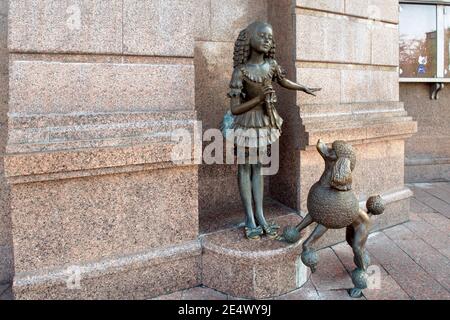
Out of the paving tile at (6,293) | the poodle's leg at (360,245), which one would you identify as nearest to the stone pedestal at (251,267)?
the poodle's leg at (360,245)

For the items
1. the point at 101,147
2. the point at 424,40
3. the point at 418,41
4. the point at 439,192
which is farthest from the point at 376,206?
the point at 424,40

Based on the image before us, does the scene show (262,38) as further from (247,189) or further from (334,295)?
(334,295)

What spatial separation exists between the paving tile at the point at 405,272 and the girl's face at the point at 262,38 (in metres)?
2.92

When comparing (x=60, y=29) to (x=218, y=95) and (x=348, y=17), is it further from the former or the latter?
(x=348, y=17)

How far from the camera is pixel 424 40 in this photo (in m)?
9.04

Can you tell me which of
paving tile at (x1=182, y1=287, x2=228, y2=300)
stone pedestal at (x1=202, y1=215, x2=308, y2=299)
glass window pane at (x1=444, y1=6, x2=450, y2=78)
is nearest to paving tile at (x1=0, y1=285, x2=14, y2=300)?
paving tile at (x1=182, y1=287, x2=228, y2=300)

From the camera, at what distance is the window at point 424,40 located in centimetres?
893

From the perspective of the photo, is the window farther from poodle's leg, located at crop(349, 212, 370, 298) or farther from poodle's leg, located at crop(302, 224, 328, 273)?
poodle's leg, located at crop(302, 224, 328, 273)

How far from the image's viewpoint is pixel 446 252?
15.9 ft

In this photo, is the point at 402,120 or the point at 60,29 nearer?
the point at 60,29

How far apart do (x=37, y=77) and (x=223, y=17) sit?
2.66 metres

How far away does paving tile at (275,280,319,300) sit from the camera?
3.80m
